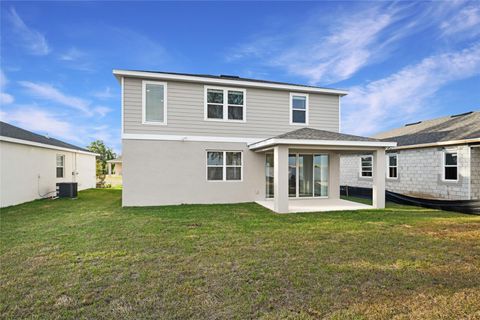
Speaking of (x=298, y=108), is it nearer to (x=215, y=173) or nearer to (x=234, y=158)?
(x=234, y=158)

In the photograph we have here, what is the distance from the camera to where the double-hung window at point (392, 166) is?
13.9 m

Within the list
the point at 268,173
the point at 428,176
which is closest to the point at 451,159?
the point at 428,176

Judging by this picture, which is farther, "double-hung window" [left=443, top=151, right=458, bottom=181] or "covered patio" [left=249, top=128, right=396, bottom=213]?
"double-hung window" [left=443, top=151, right=458, bottom=181]

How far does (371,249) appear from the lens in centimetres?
496

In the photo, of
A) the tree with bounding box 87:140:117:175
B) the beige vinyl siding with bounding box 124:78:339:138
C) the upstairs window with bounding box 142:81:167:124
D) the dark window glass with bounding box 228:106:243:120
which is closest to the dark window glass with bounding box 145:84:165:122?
the upstairs window with bounding box 142:81:167:124

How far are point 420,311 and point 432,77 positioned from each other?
17.8m

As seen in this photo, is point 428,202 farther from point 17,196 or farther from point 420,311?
point 17,196

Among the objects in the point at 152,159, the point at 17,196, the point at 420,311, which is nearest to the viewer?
the point at 420,311

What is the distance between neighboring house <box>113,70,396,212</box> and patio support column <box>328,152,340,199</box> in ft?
0.16

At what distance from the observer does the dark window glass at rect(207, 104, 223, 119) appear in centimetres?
1083

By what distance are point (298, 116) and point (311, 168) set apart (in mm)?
2610

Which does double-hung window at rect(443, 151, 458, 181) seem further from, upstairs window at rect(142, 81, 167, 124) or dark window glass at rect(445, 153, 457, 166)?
upstairs window at rect(142, 81, 167, 124)

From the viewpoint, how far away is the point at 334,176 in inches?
481

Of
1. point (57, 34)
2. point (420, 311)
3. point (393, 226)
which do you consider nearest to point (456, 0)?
point (393, 226)
